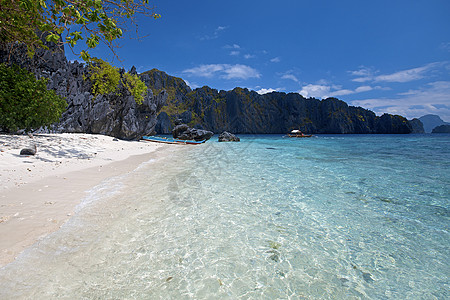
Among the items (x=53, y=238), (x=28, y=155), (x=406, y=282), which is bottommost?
(x=406, y=282)

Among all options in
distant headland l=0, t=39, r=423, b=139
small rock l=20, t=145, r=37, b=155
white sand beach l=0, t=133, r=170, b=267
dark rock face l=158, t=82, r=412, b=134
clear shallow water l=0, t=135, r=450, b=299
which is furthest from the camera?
dark rock face l=158, t=82, r=412, b=134

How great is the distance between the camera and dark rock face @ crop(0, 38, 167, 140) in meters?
26.2

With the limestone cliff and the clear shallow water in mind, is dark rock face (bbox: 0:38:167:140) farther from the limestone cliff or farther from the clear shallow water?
the limestone cliff

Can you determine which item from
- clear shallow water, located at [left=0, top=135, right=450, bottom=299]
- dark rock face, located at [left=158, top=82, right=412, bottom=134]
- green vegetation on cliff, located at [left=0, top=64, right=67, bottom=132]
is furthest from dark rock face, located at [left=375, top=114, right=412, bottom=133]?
green vegetation on cliff, located at [left=0, top=64, right=67, bottom=132]

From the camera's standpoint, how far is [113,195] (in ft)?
23.5

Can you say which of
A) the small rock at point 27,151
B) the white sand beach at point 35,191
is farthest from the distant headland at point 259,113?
the white sand beach at point 35,191

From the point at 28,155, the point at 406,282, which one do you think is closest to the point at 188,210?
the point at 406,282

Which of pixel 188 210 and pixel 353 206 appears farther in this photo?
pixel 353 206

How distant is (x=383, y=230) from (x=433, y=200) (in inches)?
184

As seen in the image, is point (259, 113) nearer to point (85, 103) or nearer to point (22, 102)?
point (85, 103)

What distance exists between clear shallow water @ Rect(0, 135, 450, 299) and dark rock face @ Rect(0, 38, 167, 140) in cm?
2803

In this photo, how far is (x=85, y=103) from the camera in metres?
30.8

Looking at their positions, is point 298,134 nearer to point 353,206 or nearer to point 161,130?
point 353,206

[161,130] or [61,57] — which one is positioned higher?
[61,57]
